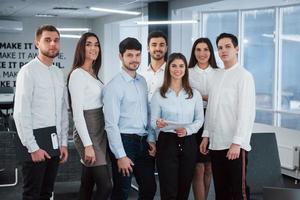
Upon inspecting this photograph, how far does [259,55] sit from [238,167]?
652cm

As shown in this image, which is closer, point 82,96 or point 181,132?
point 82,96

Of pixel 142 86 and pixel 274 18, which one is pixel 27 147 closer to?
pixel 142 86

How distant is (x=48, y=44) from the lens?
2967mm

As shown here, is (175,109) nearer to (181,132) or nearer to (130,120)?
(181,132)

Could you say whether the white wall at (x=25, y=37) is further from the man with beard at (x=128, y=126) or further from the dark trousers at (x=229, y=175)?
the dark trousers at (x=229, y=175)

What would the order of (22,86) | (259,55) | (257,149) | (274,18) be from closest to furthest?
(22,86) < (257,149) < (274,18) < (259,55)

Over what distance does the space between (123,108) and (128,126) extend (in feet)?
0.41

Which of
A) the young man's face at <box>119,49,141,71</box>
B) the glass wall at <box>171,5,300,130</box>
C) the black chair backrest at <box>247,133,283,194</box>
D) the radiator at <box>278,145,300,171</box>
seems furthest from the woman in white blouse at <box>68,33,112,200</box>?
the glass wall at <box>171,5,300,130</box>

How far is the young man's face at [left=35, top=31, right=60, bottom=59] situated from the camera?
9.71 feet

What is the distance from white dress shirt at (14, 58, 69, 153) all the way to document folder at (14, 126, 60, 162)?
0.03 meters

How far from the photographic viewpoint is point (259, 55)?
9.17m

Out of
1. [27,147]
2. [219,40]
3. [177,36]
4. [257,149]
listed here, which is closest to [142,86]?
[219,40]

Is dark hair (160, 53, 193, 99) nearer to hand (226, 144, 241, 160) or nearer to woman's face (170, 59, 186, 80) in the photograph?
woman's face (170, 59, 186, 80)

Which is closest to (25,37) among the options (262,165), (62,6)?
(62,6)
